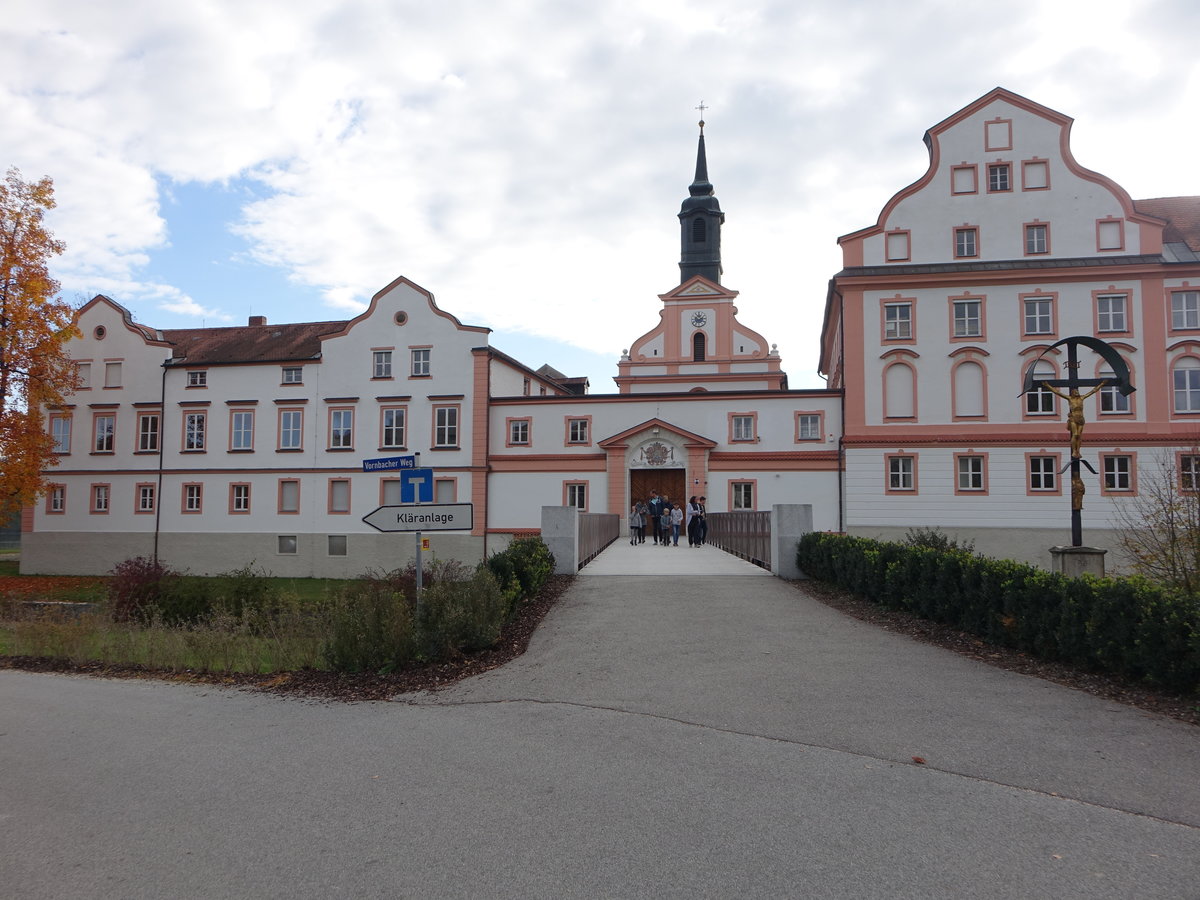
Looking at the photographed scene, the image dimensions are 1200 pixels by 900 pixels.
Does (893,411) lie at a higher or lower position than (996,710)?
higher

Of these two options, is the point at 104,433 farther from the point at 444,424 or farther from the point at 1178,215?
the point at 1178,215

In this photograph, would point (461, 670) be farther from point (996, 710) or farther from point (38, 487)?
point (38, 487)

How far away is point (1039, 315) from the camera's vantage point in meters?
35.3

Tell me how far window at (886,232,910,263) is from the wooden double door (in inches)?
491

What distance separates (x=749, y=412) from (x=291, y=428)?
2173 cm

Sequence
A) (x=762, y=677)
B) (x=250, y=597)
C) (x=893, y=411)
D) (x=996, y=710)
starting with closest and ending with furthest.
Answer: (x=996, y=710)
(x=762, y=677)
(x=250, y=597)
(x=893, y=411)

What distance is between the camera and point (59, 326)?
36.0 meters

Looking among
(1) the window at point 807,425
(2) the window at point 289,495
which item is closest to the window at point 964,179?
(1) the window at point 807,425

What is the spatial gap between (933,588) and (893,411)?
81.8ft

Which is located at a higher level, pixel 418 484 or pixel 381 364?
pixel 381 364

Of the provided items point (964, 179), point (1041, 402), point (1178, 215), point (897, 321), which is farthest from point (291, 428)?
point (1178, 215)

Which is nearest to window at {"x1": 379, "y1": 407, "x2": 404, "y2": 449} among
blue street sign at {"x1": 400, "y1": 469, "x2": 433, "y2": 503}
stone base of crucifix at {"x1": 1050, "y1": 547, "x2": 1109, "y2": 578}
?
blue street sign at {"x1": 400, "y1": 469, "x2": 433, "y2": 503}

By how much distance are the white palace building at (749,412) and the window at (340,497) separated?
0.07 m

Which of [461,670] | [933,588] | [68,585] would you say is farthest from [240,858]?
[68,585]
